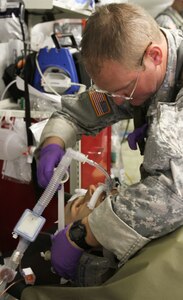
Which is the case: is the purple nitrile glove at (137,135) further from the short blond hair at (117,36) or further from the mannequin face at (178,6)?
the mannequin face at (178,6)

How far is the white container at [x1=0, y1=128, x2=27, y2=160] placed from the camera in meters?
1.78

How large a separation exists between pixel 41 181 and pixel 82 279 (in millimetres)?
354

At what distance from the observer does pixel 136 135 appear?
1.21 metres

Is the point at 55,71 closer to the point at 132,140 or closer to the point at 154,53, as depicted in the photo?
the point at 132,140

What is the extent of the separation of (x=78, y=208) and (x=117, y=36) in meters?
0.60

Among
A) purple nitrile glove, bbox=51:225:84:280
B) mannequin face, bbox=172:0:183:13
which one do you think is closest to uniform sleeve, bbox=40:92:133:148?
purple nitrile glove, bbox=51:225:84:280

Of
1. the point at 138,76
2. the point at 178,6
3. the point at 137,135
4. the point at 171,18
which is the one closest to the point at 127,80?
the point at 138,76

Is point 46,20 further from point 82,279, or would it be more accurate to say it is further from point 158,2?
point 158,2

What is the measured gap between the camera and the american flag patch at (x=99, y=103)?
1350mm

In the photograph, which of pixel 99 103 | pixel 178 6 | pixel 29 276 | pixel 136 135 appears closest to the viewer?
pixel 29 276

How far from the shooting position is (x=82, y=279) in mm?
1037

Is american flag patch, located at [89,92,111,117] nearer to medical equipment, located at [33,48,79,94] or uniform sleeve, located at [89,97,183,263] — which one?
uniform sleeve, located at [89,97,183,263]

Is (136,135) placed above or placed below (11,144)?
above

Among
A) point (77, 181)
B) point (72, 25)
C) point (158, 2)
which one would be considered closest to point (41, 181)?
point (77, 181)
